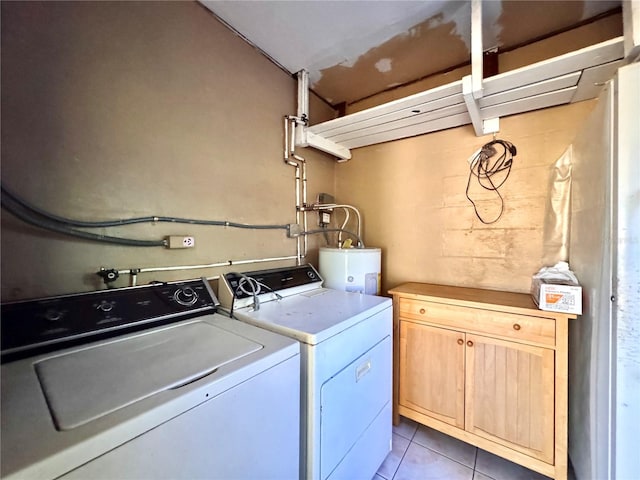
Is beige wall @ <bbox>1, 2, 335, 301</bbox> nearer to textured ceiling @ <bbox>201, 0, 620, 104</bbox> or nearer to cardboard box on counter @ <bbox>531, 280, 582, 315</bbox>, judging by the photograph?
textured ceiling @ <bbox>201, 0, 620, 104</bbox>

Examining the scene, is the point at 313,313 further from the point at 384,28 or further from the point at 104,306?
Result: the point at 384,28

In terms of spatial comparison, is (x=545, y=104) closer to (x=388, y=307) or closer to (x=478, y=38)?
(x=478, y=38)

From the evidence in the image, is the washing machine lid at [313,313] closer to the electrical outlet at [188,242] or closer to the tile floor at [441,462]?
the electrical outlet at [188,242]

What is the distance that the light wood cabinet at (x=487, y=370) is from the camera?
4.11 feet

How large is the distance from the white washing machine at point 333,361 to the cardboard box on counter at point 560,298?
757mm

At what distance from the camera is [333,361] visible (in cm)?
102

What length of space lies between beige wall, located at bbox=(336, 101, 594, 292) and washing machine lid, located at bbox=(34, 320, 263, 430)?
1.58 metres

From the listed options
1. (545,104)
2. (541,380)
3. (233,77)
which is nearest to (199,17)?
(233,77)

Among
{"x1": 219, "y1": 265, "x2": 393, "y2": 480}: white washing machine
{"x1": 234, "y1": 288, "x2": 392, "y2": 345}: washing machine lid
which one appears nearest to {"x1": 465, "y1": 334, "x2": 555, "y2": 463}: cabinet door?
{"x1": 219, "y1": 265, "x2": 393, "y2": 480}: white washing machine

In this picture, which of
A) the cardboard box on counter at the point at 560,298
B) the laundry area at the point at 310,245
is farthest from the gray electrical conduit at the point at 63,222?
the cardboard box on counter at the point at 560,298

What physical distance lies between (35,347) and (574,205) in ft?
7.86

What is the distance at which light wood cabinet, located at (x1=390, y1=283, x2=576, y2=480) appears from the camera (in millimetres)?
1254

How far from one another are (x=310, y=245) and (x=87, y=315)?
1.47m

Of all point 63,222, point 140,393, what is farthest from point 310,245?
point 140,393
